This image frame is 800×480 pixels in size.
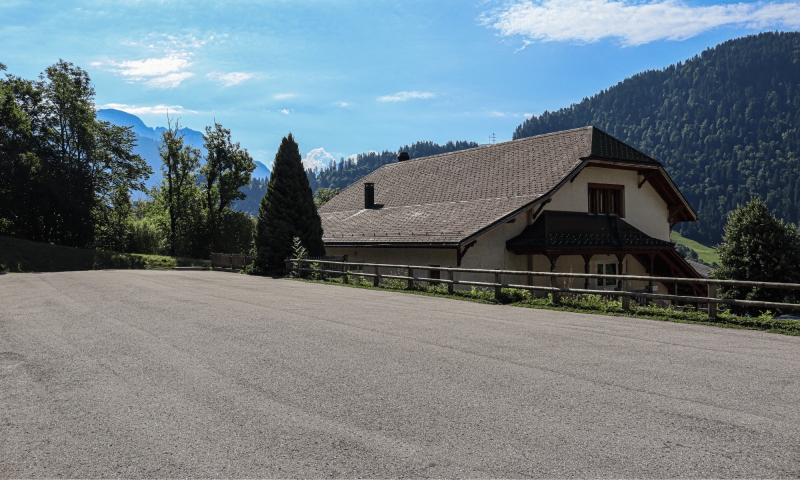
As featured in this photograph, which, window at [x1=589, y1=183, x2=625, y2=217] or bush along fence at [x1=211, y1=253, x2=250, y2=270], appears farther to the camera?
bush along fence at [x1=211, y1=253, x2=250, y2=270]

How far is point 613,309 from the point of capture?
14.0m

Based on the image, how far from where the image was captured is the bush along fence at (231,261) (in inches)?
1400

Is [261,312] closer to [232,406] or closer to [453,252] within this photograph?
[232,406]

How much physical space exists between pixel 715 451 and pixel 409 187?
29292 mm

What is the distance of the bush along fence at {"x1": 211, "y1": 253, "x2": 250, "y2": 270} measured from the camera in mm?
35562

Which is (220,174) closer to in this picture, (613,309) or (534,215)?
(534,215)

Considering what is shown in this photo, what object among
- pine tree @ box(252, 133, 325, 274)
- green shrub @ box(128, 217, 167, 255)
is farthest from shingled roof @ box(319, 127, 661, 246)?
green shrub @ box(128, 217, 167, 255)

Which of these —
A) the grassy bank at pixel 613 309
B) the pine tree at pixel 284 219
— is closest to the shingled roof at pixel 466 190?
the pine tree at pixel 284 219

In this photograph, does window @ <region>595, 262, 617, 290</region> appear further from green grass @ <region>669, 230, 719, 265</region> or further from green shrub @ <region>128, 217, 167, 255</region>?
green grass @ <region>669, 230, 719, 265</region>

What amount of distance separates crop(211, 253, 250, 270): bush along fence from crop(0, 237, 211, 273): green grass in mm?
5105

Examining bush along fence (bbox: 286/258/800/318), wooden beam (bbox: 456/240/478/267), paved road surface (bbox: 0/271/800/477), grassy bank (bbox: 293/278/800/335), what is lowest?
paved road surface (bbox: 0/271/800/477)

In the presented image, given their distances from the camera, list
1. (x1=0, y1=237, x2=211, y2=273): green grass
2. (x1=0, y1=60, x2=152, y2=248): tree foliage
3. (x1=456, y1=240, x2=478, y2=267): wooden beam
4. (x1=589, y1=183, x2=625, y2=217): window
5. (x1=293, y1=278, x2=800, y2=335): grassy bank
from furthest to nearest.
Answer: (x1=0, y1=60, x2=152, y2=248): tree foliage
(x1=0, y1=237, x2=211, y2=273): green grass
(x1=589, y1=183, x2=625, y2=217): window
(x1=456, y1=240, x2=478, y2=267): wooden beam
(x1=293, y1=278, x2=800, y2=335): grassy bank

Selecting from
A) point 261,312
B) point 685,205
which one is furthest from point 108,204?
point 685,205

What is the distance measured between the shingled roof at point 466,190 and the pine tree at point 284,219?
1.80 m
